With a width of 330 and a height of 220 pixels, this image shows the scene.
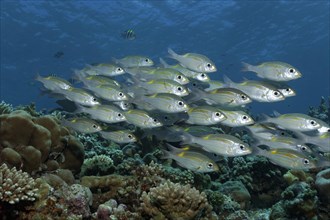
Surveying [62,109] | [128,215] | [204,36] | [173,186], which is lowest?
[128,215]

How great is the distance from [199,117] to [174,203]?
248cm

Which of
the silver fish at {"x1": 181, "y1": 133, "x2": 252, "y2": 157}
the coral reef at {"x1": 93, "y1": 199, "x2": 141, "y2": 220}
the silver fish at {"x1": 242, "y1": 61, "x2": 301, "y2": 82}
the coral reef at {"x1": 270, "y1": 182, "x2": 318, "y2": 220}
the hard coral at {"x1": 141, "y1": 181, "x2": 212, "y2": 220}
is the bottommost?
the coral reef at {"x1": 93, "y1": 199, "x2": 141, "y2": 220}

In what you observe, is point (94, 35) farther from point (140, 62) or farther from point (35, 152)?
point (35, 152)

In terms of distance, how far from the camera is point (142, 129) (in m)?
8.92

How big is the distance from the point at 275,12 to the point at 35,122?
37311 mm

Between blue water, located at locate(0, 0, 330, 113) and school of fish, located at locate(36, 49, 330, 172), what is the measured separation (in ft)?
84.3

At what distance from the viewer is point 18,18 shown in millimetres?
36000

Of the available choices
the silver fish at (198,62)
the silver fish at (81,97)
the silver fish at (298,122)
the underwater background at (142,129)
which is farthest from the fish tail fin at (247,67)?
the silver fish at (81,97)

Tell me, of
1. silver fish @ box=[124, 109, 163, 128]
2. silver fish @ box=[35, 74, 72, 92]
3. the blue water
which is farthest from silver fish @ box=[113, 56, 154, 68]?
the blue water

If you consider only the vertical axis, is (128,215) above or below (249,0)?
below

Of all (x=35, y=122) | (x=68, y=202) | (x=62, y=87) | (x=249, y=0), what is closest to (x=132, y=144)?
(x=62, y=87)

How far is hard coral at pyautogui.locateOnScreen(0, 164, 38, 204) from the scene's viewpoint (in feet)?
13.4

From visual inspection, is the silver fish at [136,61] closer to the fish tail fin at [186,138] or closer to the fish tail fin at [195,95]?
the fish tail fin at [195,95]

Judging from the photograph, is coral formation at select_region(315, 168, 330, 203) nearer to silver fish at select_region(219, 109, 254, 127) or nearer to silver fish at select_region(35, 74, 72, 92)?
silver fish at select_region(219, 109, 254, 127)
